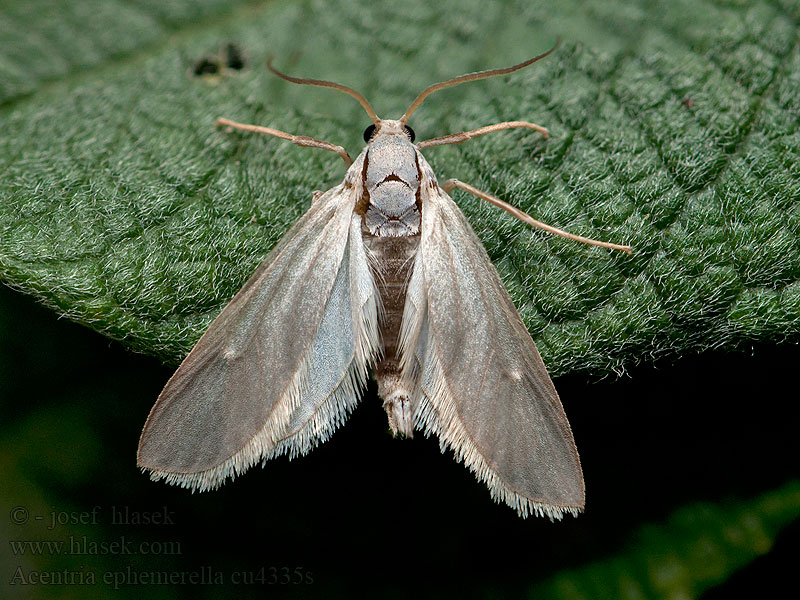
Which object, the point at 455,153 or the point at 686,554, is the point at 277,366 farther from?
the point at 686,554

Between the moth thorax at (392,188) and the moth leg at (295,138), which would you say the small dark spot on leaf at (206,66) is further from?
the moth thorax at (392,188)

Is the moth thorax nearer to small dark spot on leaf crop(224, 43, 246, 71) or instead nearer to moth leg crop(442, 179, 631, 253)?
moth leg crop(442, 179, 631, 253)

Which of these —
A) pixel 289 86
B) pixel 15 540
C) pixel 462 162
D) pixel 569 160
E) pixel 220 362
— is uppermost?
pixel 289 86

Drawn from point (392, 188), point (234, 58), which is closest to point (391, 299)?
point (392, 188)

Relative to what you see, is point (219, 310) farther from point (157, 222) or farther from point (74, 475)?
point (74, 475)

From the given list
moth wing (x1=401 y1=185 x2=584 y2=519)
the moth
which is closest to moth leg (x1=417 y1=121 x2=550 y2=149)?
the moth

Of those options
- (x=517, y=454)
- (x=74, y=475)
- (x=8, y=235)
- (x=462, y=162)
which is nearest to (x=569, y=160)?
(x=462, y=162)

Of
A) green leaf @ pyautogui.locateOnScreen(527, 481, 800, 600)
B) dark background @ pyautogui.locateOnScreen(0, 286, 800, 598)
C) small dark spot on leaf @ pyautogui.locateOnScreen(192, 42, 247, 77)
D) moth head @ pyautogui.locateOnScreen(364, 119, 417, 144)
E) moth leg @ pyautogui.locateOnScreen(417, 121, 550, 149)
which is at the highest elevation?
small dark spot on leaf @ pyautogui.locateOnScreen(192, 42, 247, 77)
